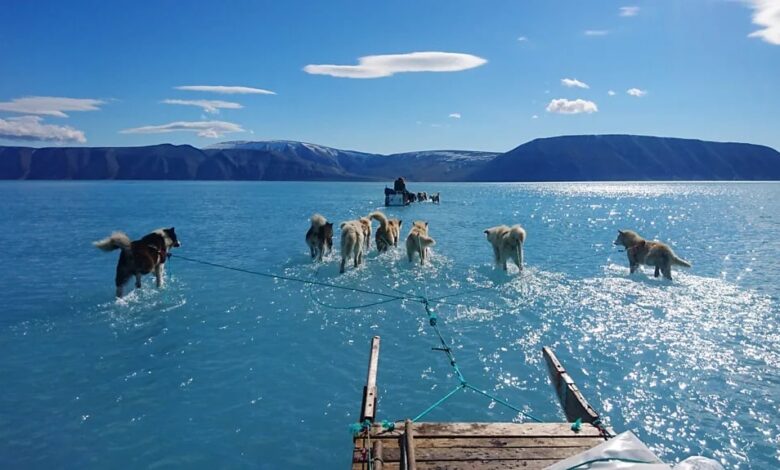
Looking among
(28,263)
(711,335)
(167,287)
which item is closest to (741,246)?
(711,335)

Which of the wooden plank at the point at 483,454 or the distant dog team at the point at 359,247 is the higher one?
the distant dog team at the point at 359,247

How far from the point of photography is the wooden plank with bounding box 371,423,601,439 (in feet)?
18.4

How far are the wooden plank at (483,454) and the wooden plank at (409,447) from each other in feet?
0.40

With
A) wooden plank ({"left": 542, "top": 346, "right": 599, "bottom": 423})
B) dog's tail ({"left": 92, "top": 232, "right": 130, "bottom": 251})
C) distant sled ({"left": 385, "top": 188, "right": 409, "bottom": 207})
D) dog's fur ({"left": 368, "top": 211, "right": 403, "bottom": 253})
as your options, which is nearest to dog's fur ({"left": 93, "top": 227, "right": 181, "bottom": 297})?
dog's tail ({"left": 92, "top": 232, "right": 130, "bottom": 251})

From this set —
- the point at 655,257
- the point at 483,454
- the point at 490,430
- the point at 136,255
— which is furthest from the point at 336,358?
the point at 655,257

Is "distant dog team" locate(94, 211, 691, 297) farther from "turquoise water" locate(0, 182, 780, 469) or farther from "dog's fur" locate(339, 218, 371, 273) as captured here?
"turquoise water" locate(0, 182, 780, 469)

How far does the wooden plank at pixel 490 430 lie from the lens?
18.4 ft

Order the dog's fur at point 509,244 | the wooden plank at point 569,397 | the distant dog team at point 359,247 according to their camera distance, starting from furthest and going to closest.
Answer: the dog's fur at point 509,244
the distant dog team at point 359,247
the wooden plank at point 569,397

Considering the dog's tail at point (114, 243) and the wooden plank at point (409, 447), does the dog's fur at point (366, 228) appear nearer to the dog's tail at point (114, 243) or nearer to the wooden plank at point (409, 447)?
→ the dog's tail at point (114, 243)

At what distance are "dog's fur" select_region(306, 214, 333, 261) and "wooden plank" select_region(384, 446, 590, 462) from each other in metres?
14.1

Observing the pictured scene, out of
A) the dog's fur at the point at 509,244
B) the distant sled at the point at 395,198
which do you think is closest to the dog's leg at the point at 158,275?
the dog's fur at the point at 509,244

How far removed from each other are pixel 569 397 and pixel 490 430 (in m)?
1.61

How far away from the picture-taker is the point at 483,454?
5.26 meters

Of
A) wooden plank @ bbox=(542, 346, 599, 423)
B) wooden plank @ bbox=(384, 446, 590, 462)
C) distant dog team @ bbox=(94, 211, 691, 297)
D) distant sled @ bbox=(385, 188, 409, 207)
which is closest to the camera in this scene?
wooden plank @ bbox=(384, 446, 590, 462)
